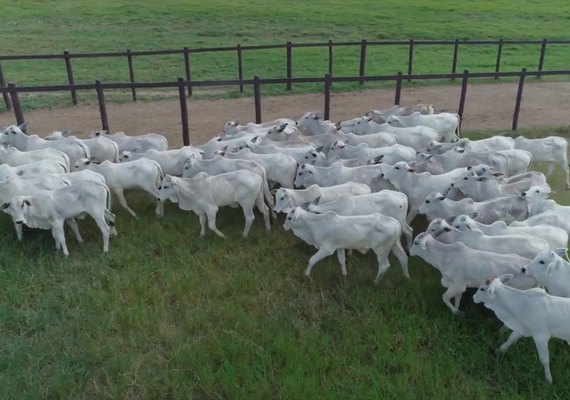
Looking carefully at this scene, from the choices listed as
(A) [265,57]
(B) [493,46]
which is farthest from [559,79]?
(A) [265,57]

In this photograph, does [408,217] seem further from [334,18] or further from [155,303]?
[334,18]

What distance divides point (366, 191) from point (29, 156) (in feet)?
19.6

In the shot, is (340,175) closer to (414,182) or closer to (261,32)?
(414,182)

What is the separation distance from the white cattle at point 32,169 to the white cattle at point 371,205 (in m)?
4.47

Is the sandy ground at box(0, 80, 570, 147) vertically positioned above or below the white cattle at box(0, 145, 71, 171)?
below

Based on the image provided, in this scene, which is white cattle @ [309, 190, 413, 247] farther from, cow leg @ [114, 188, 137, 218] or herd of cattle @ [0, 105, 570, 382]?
cow leg @ [114, 188, 137, 218]

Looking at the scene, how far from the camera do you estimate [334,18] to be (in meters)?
30.9

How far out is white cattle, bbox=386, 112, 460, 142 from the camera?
468 inches

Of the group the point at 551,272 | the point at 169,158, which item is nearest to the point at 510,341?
the point at 551,272

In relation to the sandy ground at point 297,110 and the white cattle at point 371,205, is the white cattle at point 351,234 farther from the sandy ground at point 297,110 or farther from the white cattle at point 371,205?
the sandy ground at point 297,110

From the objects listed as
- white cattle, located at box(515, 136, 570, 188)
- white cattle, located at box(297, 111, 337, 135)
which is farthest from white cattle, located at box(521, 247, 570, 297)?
white cattle, located at box(297, 111, 337, 135)

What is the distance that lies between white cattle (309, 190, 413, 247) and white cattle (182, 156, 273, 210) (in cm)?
148

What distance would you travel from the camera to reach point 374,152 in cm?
1010

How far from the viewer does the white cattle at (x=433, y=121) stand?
11.9m
